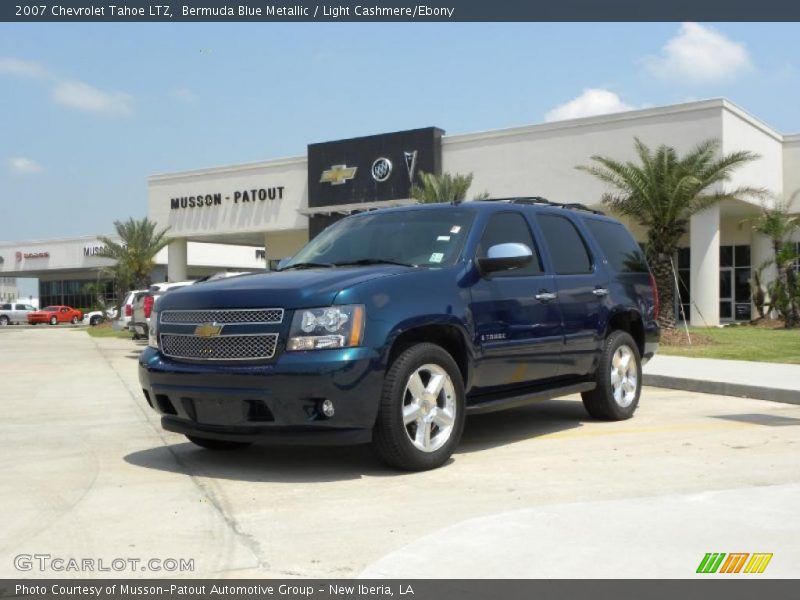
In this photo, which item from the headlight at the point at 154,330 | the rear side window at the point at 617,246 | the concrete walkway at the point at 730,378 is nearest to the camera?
the headlight at the point at 154,330

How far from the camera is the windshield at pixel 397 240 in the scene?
674cm

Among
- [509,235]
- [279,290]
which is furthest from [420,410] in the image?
[509,235]

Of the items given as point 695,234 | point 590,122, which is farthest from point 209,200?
point 695,234

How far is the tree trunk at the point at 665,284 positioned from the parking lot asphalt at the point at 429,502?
539 inches

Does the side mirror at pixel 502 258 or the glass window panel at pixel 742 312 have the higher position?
the side mirror at pixel 502 258

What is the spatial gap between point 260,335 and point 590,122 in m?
26.0

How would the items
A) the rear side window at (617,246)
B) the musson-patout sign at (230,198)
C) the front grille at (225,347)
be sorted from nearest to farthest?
the front grille at (225,347)
the rear side window at (617,246)
the musson-patout sign at (230,198)

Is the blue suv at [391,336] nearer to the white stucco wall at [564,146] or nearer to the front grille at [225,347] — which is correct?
the front grille at [225,347]

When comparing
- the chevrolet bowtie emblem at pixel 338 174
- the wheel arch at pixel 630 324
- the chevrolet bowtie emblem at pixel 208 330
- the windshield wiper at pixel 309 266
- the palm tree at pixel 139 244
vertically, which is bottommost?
the wheel arch at pixel 630 324

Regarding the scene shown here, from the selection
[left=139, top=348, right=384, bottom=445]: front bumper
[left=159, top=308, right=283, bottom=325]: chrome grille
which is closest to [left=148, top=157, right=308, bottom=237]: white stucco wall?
[left=159, top=308, right=283, bottom=325]: chrome grille

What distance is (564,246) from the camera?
796 cm

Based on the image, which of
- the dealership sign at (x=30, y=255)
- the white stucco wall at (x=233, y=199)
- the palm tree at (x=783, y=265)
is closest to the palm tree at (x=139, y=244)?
the white stucco wall at (x=233, y=199)

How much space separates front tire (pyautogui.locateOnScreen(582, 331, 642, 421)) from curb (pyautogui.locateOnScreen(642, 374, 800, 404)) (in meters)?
2.49

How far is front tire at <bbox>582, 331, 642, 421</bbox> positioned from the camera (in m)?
8.09
